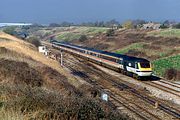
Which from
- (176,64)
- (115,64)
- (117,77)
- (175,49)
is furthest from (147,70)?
(175,49)

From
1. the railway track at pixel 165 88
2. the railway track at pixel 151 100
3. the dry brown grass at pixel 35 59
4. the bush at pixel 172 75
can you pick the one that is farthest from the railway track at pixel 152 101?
the bush at pixel 172 75

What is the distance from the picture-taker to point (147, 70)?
42.4m

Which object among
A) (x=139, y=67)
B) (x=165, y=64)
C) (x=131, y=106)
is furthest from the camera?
(x=165, y=64)

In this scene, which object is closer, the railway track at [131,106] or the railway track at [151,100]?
the railway track at [131,106]

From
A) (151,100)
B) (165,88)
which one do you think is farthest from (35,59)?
(151,100)

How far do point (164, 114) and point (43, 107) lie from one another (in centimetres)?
1426

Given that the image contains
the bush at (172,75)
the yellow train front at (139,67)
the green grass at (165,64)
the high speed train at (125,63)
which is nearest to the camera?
the yellow train front at (139,67)

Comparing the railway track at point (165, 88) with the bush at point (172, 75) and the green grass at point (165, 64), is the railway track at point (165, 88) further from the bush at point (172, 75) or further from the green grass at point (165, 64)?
the green grass at point (165, 64)

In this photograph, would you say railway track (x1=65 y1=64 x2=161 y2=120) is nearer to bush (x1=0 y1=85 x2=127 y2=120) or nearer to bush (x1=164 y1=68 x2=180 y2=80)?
bush (x1=0 y1=85 x2=127 y2=120)

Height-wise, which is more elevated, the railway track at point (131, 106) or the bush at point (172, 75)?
the railway track at point (131, 106)

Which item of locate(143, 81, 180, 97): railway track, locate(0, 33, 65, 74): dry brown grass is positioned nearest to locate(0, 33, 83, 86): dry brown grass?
locate(0, 33, 65, 74): dry brown grass

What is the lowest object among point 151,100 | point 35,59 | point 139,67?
point 151,100

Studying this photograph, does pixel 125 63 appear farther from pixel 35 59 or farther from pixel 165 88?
pixel 35 59

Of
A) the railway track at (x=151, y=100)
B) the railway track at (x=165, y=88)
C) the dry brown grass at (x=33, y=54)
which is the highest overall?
the dry brown grass at (x=33, y=54)
